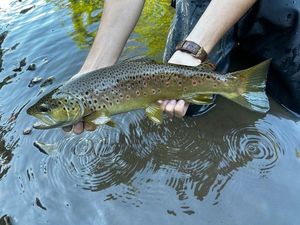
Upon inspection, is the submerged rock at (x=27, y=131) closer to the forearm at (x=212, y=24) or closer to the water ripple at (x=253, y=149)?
the forearm at (x=212, y=24)

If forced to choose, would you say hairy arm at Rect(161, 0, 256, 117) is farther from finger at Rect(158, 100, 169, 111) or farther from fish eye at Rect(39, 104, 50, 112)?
fish eye at Rect(39, 104, 50, 112)

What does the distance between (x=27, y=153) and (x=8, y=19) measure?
118 inches

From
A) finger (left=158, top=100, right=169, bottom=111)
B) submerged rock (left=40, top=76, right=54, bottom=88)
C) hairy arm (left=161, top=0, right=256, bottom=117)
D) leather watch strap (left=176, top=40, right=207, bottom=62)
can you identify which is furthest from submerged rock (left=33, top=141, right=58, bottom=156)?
leather watch strap (left=176, top=40, right=207, bottom=62)

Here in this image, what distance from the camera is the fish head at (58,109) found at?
8.99 feet

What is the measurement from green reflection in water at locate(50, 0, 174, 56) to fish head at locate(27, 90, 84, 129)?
1924 millimetres

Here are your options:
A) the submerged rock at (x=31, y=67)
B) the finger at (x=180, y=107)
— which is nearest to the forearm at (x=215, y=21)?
the finger at (x=180, y=107)

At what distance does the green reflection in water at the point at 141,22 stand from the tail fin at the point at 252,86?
1735mm

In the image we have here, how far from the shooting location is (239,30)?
3877 millimetres

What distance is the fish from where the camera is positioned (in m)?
2.77

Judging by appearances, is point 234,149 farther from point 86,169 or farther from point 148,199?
Result: point 86,169

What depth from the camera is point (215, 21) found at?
10.2ft

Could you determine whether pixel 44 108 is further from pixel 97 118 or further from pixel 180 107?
pixel 180 107

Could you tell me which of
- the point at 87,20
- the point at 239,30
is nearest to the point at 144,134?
the point at 239,30

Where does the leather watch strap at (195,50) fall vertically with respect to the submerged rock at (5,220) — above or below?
above
